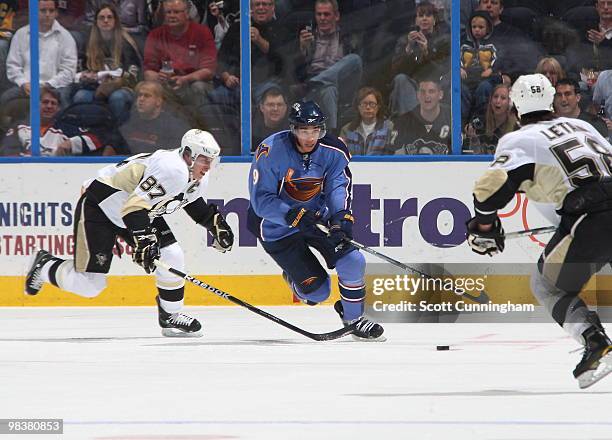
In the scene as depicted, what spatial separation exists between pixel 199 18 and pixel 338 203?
2553 millimetres

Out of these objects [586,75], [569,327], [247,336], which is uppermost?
[586,75]

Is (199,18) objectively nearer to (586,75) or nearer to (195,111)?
(195,111)

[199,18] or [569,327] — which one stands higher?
[199,18]

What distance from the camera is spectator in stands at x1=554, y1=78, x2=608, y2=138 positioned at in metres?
9.27

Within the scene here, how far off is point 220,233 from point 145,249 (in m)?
0.65

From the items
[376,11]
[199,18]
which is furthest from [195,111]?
[376,11]

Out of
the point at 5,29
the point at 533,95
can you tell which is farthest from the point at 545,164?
the point at 5,29

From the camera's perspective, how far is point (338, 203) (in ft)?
24.0

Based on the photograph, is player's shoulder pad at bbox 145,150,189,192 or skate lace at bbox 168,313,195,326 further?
skate lace at bbox 168,313,195,326

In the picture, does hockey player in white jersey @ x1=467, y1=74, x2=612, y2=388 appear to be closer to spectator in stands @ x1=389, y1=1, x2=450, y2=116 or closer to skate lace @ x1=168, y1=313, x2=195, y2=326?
skate lace @ x1=168, y1=313, x2=195, y2=326

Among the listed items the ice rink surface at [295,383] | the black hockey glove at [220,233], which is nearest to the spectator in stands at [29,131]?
the ice rink surface at [295,383]

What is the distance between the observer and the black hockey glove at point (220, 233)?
7762 mm

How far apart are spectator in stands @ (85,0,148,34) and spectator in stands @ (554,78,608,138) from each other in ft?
8.71

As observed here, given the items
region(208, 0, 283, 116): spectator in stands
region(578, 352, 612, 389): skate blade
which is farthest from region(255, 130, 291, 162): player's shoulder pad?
region(578, 352, 612, 389): skate blade
